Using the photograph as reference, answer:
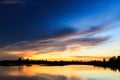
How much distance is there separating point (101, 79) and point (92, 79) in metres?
2.11

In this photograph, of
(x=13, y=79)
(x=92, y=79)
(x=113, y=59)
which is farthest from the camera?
(x=113, y=59)

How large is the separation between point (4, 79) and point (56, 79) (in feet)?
29.4

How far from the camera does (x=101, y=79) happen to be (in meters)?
57.2

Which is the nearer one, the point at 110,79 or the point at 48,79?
the point at 48,79

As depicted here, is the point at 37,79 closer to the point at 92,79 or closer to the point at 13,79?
the point at 13,79

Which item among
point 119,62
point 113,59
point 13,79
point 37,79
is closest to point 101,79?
point 37,79

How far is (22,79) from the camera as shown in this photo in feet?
174

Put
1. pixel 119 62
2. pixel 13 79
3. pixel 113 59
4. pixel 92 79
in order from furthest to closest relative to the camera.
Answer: pixel 113 59, pixel 119 62, pixel 92 79, pixel 13 79

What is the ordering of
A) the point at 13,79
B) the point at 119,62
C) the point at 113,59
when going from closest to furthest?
1. the point at 13,79
2. the point at 119,62
3. the point at 113,59

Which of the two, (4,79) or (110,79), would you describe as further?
(110,79)

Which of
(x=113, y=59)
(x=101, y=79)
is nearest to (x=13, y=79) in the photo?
(x=101, y=79)

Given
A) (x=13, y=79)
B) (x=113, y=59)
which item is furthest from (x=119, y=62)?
(x=13, y=79)

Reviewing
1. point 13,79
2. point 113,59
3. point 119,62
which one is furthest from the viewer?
point 113,59

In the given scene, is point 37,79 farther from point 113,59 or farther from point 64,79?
point 113,59
